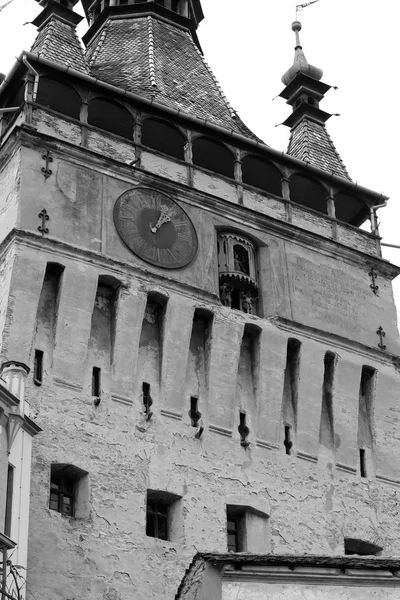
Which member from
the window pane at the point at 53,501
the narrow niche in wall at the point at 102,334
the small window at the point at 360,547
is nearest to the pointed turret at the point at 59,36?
the narrow niche in wall at the point at 102,334

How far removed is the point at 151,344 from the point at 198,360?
0.94 m

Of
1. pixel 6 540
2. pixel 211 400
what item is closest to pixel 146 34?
pixel 211 400

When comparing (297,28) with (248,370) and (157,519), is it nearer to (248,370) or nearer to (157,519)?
(248,370)

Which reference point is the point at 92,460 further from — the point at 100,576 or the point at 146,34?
the point at 146,34

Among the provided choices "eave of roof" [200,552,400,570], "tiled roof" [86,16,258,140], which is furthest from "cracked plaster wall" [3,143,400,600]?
"eave of roof" [200,552,400,570]

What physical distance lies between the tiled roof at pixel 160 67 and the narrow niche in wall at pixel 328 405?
538 centimetres

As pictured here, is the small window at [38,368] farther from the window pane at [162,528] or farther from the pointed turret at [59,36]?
the pointed turret at [59,36]

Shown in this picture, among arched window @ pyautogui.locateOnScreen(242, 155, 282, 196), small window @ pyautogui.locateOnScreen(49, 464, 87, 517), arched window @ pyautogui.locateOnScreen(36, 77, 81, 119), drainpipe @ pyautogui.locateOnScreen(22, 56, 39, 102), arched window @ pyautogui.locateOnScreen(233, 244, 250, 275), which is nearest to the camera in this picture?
small window @ pyautogui.locateOnScreen(49, 464, 87, 517)

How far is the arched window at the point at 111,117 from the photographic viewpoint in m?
28.2

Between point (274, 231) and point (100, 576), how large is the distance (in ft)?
27.2

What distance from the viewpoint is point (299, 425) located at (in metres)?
26.2

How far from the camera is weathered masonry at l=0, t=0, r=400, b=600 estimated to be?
23547 mm

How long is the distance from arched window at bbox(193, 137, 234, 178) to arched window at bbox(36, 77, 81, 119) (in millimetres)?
2418

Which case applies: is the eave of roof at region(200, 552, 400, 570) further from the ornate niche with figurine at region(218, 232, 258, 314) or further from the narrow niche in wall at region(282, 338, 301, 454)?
the ornate niche with figurine at region(218, 232, 258, 314)
